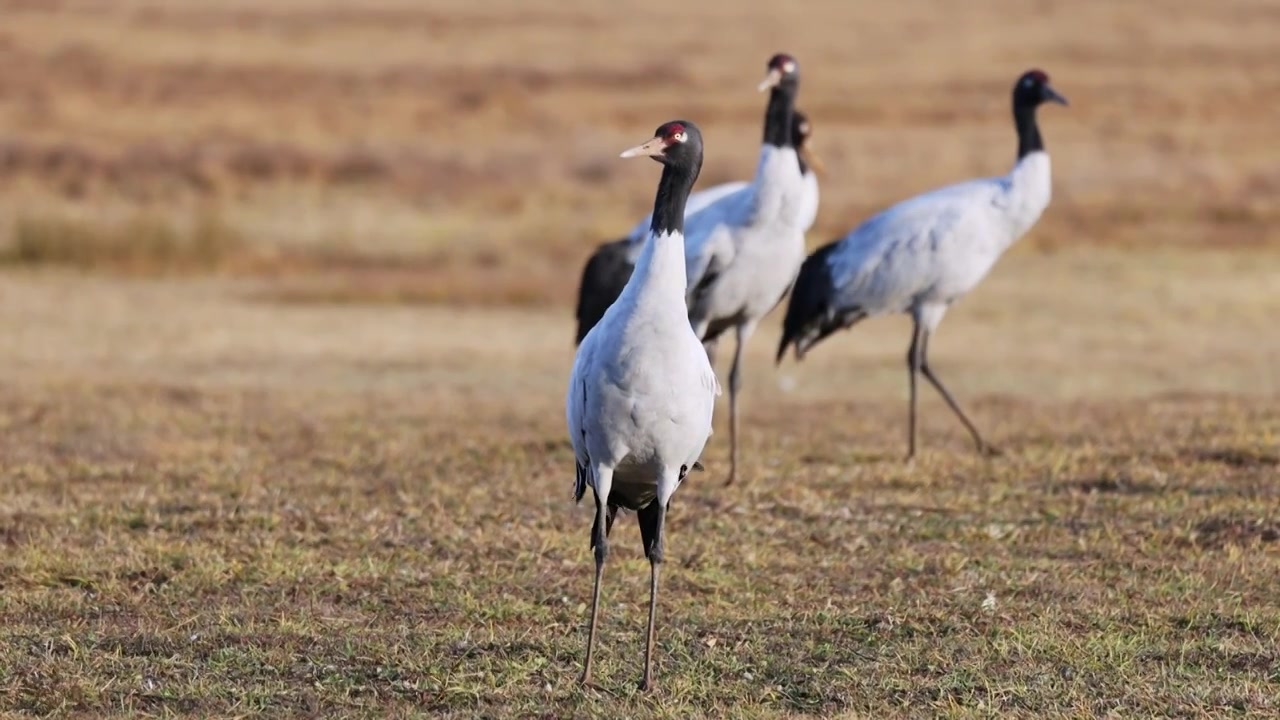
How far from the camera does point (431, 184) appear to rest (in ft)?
92.8

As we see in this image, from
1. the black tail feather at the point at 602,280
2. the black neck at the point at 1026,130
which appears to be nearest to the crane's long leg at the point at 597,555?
the black tail feather at the point at 602,280

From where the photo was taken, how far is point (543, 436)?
36.8ft

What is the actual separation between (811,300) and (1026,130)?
170 cm

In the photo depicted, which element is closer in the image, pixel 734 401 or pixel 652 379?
pixel 652 379

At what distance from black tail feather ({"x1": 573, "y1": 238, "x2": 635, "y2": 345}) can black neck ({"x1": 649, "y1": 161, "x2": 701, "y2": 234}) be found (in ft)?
17.1

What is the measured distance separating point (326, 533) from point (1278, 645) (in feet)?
12.5

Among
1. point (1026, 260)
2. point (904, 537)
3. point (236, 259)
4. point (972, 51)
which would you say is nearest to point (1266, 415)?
point (904, 537)

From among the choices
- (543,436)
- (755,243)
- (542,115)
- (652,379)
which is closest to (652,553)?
(652,379)

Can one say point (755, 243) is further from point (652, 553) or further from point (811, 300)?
point (652, 553)

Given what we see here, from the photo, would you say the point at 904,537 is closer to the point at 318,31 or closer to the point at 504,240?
the point at 504,240

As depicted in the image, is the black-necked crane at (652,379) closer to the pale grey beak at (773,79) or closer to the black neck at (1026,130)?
the pale grey beak at (773,79)

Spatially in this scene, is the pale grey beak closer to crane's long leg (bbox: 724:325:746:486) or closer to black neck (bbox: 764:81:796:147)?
black neck (bbox: 764:81:796:147)

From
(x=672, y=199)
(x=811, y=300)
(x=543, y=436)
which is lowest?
(x=543, y=436)

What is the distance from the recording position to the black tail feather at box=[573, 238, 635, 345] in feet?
37.9
